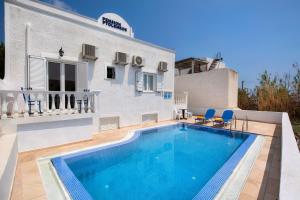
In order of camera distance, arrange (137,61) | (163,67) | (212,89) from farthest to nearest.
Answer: (212,89) → (163,67) → (137,61)

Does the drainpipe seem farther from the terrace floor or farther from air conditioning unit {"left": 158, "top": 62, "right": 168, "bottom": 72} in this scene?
air conditioning unit {"left": 158, "top": 62, "right": 168, "bottom": 72}

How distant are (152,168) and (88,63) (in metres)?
5.99

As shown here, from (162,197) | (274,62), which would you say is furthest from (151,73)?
(274,62)

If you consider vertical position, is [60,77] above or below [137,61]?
below

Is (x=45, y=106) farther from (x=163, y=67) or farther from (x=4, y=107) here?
(x=163, y=67)

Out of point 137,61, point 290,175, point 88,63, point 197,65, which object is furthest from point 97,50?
point 197,65

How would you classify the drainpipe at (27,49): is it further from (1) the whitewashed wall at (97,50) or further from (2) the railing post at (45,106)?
(2) the railing post at (45,106)

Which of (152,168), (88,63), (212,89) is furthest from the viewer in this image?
(212,89)

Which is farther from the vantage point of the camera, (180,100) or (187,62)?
(187,62)

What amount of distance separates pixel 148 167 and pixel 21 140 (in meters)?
4.31

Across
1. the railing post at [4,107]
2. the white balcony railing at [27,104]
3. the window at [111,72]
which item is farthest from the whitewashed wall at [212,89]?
the railing post at [4,107]

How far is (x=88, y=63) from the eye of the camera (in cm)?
795

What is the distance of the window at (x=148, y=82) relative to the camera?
436 inches

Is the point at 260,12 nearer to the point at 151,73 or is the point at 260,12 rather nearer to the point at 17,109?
the point at 151,73
